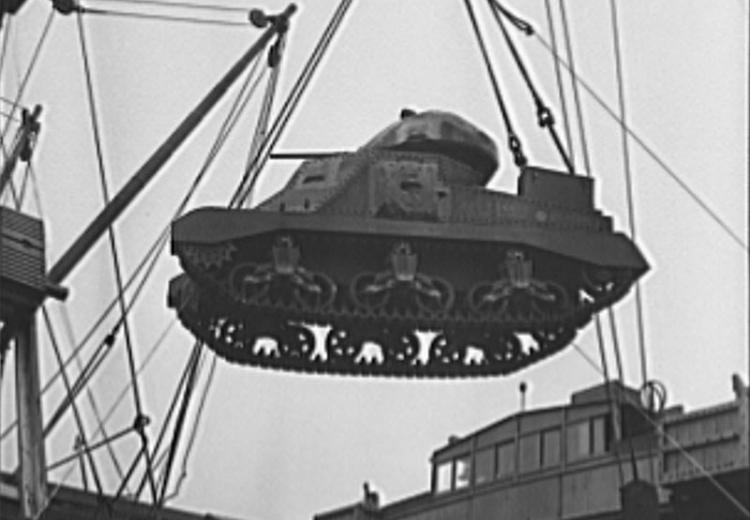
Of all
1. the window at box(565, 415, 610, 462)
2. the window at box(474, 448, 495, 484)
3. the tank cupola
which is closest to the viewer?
the tank cupola

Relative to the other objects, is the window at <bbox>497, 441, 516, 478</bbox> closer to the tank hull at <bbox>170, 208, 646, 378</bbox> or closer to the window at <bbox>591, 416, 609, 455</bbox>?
the window at <bbox>591, 416, 609, 455</bbox>

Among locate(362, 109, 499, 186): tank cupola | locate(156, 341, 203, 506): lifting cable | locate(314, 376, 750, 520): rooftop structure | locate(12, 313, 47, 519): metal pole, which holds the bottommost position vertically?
locate(12, 313, 47, 519): metal pole

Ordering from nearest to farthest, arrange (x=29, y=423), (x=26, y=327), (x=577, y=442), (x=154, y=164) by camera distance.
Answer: (x=29, y=423)
(x=26, y=327)
(x=154, y=164)
(x=577, y=442)

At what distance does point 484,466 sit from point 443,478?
0.80 m

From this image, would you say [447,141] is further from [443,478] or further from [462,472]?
[443,478]

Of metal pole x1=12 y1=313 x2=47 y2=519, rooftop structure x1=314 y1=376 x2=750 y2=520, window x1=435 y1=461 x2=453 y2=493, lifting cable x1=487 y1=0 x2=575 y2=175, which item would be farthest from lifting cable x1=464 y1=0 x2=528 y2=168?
window x1=435 y1=461 x2=453 y2=493

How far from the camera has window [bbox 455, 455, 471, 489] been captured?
22.7 metres

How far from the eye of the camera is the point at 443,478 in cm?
2316

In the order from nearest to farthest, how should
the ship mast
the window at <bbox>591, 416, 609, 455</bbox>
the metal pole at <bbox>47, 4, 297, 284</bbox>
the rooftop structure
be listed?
the ship mast < the metal pole at <bbox>47, 4, 297, 284</bbox> < the rooftop structure < the window at <bbox>591, 416, 609, 455</bbox>

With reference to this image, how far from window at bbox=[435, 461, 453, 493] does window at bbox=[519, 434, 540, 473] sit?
Result: 107 centimetres

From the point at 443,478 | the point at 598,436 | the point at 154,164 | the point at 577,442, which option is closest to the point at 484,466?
the point at 443,478

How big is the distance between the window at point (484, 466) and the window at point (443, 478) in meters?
0.55

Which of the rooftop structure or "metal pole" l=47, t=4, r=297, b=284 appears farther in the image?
the rooftop structure

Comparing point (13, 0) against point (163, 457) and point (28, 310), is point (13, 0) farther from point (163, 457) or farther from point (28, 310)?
point (163, 457)
